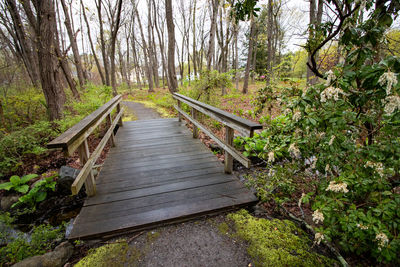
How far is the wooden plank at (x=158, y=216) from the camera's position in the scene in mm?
2125

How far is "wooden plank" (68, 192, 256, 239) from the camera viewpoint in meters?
2.12

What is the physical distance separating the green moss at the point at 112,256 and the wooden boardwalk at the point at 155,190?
0.16 metres

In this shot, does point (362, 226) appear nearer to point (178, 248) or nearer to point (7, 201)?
point (178, 248)

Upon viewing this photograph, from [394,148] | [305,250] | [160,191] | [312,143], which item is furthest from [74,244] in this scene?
[394,148]

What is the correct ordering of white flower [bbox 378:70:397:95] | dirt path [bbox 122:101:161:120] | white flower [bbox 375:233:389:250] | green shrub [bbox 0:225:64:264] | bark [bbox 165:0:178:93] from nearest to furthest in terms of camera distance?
white flower [bbox 378:70:397:95], white flower [bbox 375:233:389:250], green shrub [bbox 0:225:64:264], dirt path [bbox 122:101:161:120], bark [bbox 165:0:178:93]

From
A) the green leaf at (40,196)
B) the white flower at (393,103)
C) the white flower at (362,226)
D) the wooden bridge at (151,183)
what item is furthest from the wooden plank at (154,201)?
the white flower at (393,103)

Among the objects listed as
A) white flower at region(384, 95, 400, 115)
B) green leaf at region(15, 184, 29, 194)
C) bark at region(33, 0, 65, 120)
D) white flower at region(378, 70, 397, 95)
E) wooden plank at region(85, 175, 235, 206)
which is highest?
bark at region(33, 0, 65, 120)

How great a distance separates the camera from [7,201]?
3625 millimetres

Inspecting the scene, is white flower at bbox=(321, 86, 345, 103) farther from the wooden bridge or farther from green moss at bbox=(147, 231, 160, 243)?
green moss at bbox=(147, 231, 160, 243)

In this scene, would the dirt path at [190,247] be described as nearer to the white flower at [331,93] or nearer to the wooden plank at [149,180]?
the wooden plank at [149,180]

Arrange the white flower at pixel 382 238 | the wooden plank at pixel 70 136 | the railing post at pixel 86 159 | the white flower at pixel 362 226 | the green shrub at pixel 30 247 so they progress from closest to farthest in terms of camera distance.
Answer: the white flower at pixel 382 238 → the white flower at pixel 362 226 → the wooden plank at pixel 70 136 → the green shrub at pixel 30 247 → the railing post at pixel 86 159

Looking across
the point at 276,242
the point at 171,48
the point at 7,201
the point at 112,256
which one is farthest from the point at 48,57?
the point at 276,242

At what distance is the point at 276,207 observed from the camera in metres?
2.58

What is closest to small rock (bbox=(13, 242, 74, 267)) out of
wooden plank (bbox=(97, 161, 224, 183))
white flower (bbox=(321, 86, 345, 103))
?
wooden plank (bbox=(97, 161, 224, 183))
